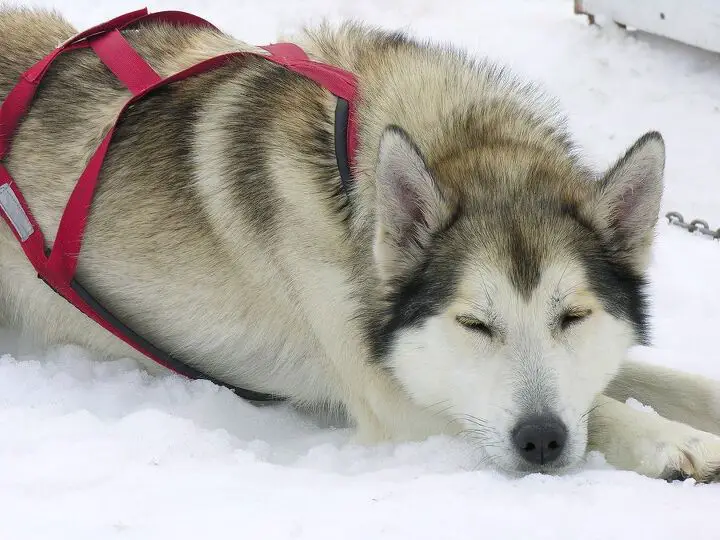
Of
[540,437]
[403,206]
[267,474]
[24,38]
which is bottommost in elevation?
[267,474]

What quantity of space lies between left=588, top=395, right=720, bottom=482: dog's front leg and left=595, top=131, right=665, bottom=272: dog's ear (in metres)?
0.48

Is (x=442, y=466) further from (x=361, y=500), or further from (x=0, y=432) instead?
(x=0, y=432)

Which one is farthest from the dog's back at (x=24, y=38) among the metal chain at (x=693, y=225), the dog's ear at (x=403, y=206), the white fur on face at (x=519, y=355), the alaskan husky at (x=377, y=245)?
the metal chain at (x=693, y=225)

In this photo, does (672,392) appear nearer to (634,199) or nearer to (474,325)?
(634,199)

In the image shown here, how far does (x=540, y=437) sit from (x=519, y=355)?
24 centimetres

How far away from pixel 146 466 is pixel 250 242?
3.37 ft

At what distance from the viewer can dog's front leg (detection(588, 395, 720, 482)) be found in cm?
252

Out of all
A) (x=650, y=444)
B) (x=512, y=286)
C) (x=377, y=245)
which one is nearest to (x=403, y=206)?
(x=377, y=245)

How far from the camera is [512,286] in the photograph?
254 centimetres

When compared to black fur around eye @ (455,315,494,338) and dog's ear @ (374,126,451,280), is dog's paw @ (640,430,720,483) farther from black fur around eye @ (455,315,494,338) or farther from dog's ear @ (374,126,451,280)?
dog's ear @ (374,126,451,280)

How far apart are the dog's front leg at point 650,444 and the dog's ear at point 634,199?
48 centimetres

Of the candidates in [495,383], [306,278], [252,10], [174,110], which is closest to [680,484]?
[495,383]

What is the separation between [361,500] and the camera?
218 cm

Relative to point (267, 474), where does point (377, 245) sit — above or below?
above
